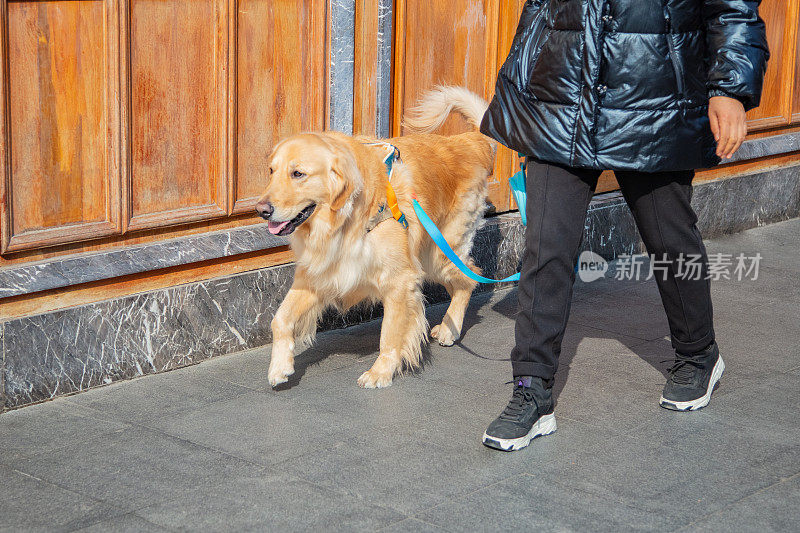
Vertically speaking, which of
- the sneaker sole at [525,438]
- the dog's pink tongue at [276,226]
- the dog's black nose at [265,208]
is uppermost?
the dog's black nose at [265,208]

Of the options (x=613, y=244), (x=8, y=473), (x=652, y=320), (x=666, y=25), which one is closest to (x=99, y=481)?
(x=8, y=473)

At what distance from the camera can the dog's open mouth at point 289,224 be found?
4.24m

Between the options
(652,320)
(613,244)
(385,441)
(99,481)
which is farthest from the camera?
(613,244)

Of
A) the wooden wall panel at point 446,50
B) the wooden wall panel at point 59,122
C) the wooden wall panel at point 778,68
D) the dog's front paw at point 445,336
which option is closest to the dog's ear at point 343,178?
the wooden wall panel at point 59,122

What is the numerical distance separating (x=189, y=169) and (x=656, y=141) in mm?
2255

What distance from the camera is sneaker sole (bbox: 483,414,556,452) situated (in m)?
3.75

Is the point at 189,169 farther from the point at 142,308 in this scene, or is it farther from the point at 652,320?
the point at 652,320

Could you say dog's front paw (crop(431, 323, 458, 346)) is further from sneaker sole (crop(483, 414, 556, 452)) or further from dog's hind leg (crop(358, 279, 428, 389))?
sneaker sole (crop(483, 414, 556, 452))

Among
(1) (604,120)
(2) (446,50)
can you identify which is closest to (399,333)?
(1) (604,120)

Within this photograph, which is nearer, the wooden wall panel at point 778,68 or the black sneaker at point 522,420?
the black sneaker at point 522,420

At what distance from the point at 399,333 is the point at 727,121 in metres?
1.81

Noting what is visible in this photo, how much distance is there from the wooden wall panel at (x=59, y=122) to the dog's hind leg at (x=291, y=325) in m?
0.85

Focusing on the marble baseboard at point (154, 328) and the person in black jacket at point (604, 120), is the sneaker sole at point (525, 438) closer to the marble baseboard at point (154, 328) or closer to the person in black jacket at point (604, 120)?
the person in black jacket at point (604, 120)

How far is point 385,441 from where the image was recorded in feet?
12.7
